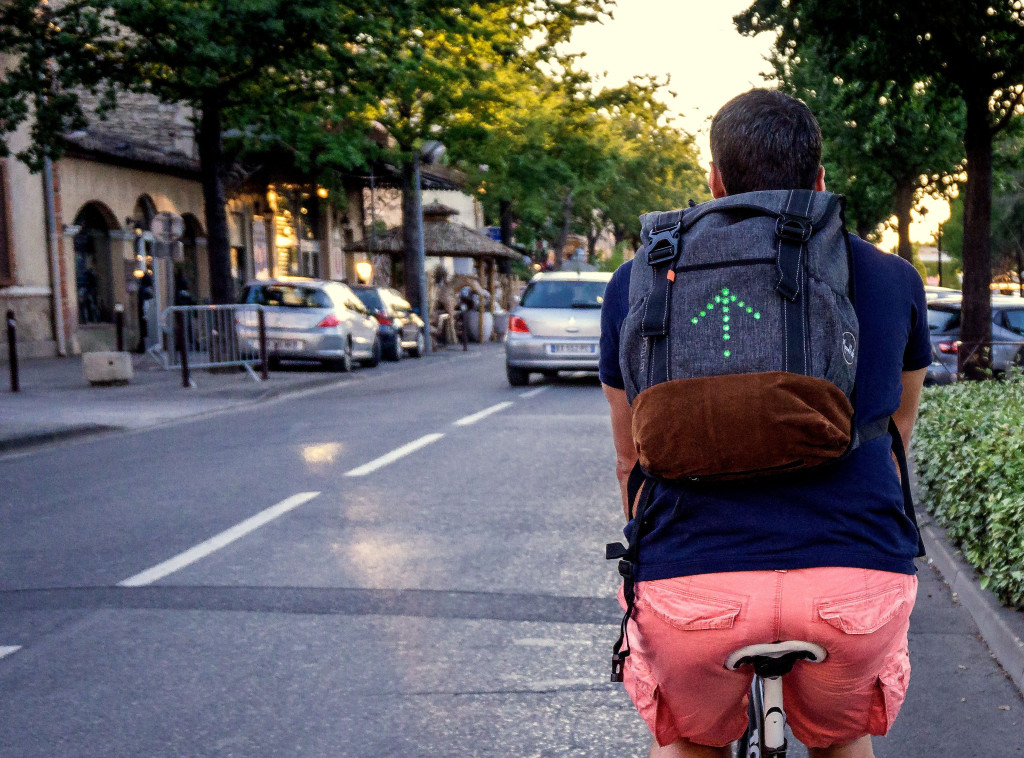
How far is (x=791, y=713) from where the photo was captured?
2.23 m

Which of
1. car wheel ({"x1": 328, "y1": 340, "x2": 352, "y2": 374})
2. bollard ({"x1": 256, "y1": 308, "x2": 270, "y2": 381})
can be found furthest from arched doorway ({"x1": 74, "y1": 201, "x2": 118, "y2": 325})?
bollard ({"x1": 256, "y1": 308, "x2": 270, "y2": 381})

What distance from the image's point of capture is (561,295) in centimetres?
1923

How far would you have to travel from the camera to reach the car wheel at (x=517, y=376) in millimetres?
18906

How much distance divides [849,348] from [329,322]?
21158mm

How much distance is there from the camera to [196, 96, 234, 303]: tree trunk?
22.4 meters

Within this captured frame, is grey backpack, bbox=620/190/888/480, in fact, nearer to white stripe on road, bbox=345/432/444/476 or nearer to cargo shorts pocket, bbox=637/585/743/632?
cargo shorts pocket, bbox=637/585/743/632

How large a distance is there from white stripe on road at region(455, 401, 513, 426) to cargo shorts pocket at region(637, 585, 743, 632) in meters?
11.3

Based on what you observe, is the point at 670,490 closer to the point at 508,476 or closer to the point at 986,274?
the point at 508,476

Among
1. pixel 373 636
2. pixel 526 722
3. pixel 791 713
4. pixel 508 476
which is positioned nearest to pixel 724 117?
pixel 791 713

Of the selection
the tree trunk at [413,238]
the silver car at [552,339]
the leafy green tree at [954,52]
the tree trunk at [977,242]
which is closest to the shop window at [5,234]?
the tree trunk at [413,238]

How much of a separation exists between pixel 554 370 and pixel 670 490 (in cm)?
1675

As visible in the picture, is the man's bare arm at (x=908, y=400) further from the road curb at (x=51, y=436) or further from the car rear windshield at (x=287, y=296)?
the car rear windshield at (x=287, y=296)

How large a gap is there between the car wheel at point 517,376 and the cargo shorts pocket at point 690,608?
1676 cm

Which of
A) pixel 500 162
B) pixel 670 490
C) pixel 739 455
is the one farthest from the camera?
pixel 500 162
